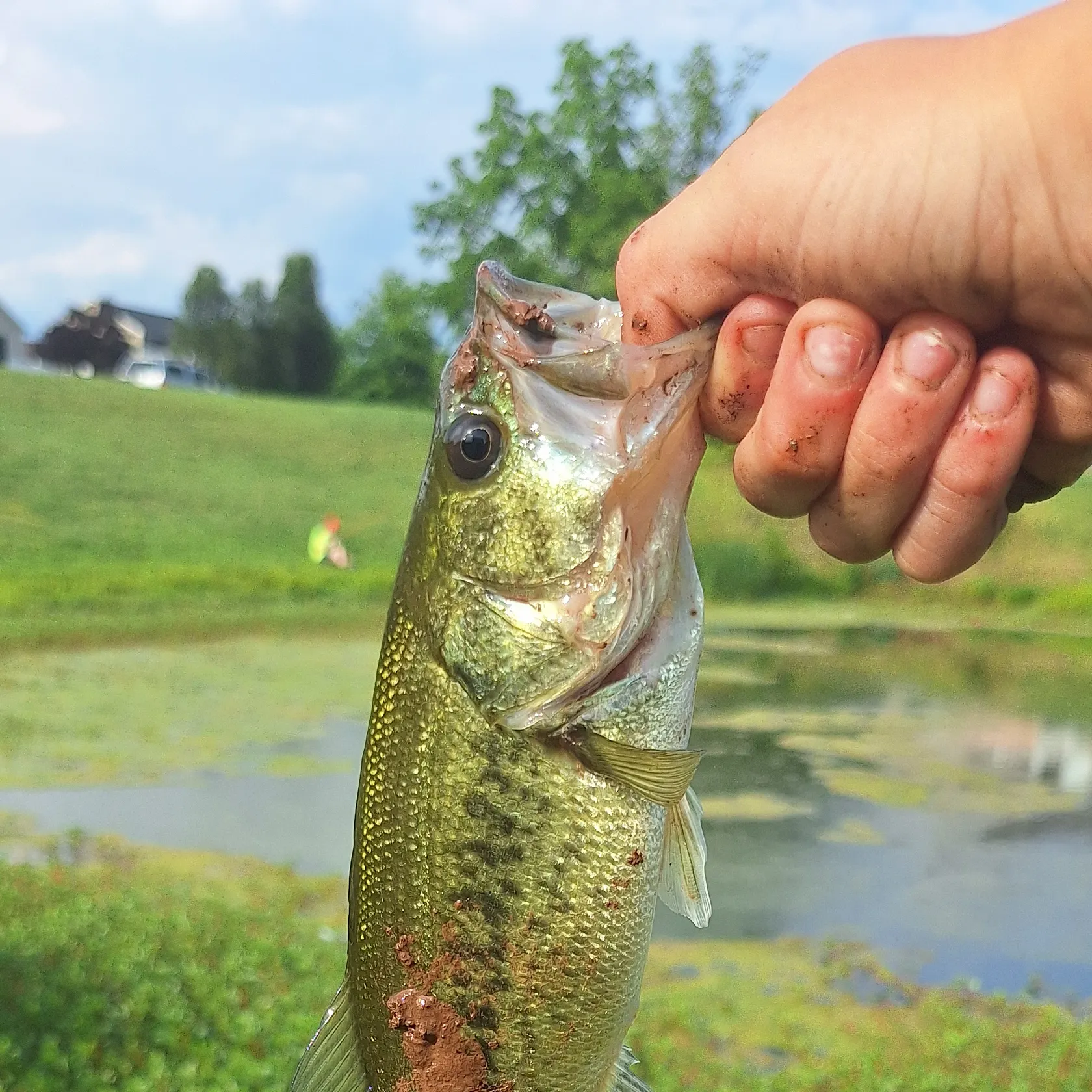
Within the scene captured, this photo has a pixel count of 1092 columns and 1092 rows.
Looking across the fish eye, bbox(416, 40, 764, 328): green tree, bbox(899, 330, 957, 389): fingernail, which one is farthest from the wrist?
bbox(416, 40, 764, 328): green tree

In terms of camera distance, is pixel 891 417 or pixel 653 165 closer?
pixel 891 417

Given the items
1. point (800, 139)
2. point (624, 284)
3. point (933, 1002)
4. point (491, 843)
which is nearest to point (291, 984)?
point (933, 1002)

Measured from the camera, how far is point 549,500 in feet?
4.91

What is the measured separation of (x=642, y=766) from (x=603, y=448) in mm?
423

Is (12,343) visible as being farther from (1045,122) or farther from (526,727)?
(1045,122)

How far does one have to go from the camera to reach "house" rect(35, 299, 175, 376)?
4525 centimetres

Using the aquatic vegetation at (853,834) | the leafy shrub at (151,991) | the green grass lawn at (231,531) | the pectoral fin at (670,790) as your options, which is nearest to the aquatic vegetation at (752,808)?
the aquatic vegetation at (853,834)

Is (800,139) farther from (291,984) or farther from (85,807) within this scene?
(85,807)

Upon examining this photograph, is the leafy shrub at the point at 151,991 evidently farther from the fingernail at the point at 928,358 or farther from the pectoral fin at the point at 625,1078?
the fingernail at the point at 928,358

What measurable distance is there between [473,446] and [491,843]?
1.75 feet

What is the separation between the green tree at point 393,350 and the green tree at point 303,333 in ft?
3.28

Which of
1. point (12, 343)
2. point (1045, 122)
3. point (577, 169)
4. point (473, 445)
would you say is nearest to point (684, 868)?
point (473, 445)

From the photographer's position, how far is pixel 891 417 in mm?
1479

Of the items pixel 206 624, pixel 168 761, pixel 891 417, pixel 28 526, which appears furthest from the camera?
pixel 28 526
